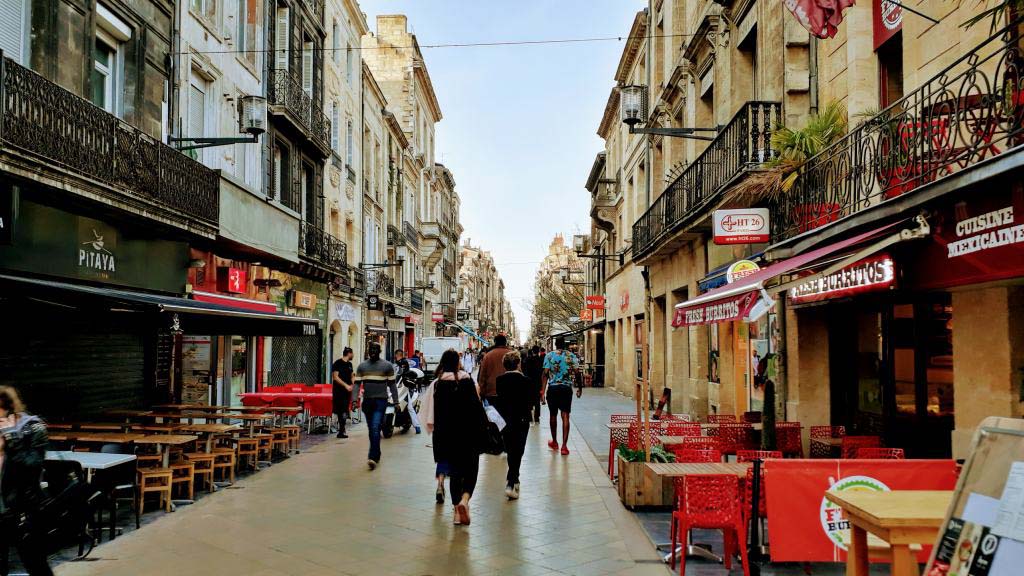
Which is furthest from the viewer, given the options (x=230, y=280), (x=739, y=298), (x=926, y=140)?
(x=230, y=280)

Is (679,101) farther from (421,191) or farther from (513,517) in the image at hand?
(421,191)

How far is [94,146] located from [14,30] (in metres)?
1.72

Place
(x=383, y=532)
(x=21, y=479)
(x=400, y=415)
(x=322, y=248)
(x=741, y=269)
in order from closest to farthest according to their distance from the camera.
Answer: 1. (x=21, y=479)
2. (x=383, y=532)
3. (x=741, y=269)
4. (x=400, y=415)
5. (x=322, y=248)

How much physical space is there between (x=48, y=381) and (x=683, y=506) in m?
9.40

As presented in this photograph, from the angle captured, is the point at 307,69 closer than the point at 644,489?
No

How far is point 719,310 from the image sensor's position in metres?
7.61

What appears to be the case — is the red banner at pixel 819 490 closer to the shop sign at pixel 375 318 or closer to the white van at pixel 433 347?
the shop sign at pixel 375 318

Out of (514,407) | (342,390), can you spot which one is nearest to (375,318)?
(342,390)

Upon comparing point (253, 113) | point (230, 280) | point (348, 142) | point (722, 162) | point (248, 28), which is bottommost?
point (230, 280)

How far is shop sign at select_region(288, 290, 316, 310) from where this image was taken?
21.2 metres

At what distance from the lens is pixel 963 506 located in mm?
2617

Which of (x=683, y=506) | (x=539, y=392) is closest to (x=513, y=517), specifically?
(x=683, y=506)

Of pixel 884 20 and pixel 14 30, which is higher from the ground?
pixel 884 20

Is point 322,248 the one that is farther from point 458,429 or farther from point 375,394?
point 458,429
